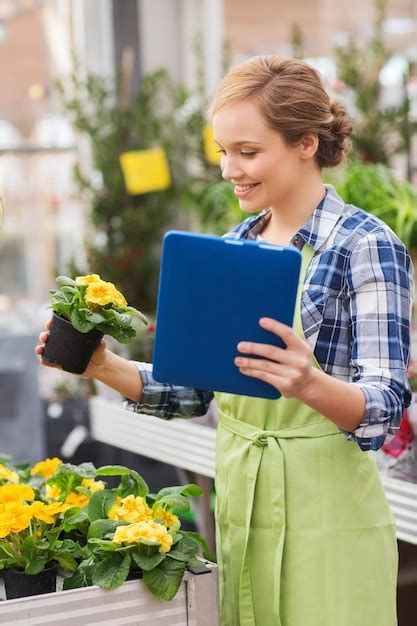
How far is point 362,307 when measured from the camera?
5.19ft

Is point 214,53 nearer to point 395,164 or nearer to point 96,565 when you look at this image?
point 395,164

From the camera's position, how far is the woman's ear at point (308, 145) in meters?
1.68

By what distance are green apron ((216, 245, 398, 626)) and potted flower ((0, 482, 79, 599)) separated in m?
0.29

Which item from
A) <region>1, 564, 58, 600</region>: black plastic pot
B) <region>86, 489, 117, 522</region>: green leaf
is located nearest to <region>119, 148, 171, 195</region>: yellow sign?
<region>86, 489, 117, 522</region>: green leaf

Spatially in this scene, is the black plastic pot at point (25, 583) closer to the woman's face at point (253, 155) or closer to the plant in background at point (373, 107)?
the woman's face at point (253, 155)

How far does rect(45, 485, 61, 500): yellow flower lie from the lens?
73.5 inches

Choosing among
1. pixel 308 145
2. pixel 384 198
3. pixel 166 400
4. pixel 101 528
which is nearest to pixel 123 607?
pixel 101 528

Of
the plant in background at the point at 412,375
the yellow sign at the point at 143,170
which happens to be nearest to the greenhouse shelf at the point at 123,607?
the plant in background at the point at 412,375

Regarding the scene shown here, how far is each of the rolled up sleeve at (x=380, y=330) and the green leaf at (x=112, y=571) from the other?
1.26ft

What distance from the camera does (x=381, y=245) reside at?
5.29ft

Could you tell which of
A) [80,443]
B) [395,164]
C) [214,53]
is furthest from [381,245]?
[214,53]

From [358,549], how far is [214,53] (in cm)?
365

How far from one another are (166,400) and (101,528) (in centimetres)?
26

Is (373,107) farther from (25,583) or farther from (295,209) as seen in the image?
(25,583)
